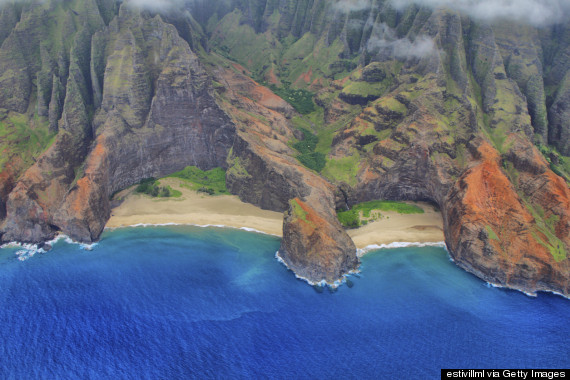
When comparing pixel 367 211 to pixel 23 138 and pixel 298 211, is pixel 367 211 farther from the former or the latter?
pixel 23 138

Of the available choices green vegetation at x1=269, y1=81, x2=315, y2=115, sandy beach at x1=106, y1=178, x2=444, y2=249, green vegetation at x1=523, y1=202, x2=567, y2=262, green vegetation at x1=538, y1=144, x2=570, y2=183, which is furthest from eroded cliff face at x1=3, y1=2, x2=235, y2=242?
green vegetation at x1=538, y1=144, x2=570, y2=183

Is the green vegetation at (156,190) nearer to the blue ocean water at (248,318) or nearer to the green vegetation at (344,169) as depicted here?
the blue ocean water at (248,318)

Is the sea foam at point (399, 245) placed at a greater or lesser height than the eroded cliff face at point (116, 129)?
lesser

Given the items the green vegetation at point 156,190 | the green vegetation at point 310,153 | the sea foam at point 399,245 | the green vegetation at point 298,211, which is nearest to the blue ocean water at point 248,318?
the sea foam at point 399,245

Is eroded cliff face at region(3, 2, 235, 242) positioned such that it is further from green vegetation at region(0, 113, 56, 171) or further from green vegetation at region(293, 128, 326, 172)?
green vegetation at region(293, 128, 326, 172)

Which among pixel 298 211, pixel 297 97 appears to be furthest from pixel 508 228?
pixel 297 97
